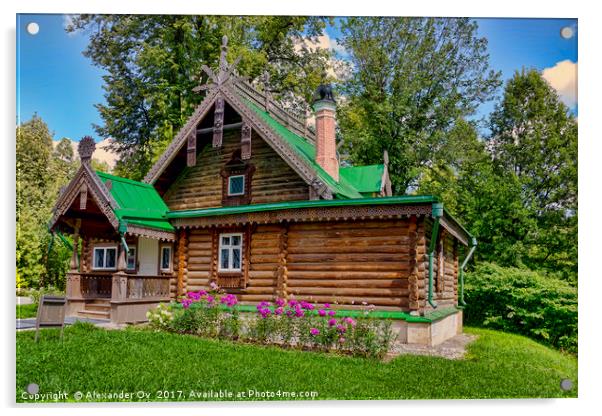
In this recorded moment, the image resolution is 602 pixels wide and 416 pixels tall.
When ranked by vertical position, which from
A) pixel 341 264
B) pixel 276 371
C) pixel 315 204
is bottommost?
pixel 276 371

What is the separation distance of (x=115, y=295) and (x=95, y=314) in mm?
1195

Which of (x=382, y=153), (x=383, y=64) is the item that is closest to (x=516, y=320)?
(x=382, y=153)

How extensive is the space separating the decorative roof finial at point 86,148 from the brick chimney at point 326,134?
6.24 meters

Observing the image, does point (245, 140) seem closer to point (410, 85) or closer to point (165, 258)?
point (165, 258)

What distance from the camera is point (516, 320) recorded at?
43.6 feet

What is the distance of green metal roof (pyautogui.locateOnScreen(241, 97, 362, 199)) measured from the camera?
573 inches

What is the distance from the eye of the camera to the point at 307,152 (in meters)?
16.5

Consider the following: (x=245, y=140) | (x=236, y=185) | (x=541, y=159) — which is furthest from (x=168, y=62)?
(x=541, y=159)

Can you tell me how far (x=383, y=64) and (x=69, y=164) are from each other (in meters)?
7.35

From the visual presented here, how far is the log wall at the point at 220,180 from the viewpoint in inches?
597

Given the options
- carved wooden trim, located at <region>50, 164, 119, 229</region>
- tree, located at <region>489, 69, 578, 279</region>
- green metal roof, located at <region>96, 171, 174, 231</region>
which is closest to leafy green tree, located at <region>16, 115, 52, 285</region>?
carved wooden trim, located at <region>50, 164, 119, 229</region>

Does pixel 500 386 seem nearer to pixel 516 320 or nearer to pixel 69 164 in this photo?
pixel 516 320

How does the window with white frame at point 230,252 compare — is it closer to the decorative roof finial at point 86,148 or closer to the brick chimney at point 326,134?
the brick chimney at point 326,134

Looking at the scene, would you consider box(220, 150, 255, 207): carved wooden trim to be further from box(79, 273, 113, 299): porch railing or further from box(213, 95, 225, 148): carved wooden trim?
box(79, 273, 113, 299): porch railing
